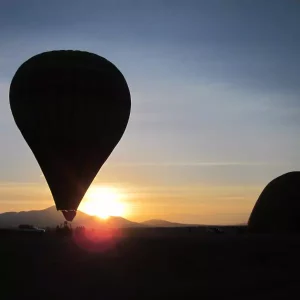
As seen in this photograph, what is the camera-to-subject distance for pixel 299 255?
1389 inches

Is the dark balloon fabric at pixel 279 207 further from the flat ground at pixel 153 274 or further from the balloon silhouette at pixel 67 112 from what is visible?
the balloon silhouette at pixel 67 112

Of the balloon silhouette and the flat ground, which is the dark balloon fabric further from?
the balloon silhouette

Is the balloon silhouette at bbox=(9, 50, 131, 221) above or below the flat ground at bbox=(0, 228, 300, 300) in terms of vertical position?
above

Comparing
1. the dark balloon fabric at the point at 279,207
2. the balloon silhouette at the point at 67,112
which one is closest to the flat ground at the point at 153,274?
the balloon silhouette at the point at 67,112

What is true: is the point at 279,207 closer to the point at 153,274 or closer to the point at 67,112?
the point at 67,112

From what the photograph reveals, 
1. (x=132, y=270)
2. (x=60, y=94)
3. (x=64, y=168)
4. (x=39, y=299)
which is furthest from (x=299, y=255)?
(x=39, y=299)

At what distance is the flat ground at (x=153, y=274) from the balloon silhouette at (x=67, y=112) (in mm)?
4698

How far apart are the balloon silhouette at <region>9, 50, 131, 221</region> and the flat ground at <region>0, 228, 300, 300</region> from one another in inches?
185

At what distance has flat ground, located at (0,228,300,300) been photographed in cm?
2012

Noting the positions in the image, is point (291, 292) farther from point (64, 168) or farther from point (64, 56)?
point (64, 56)

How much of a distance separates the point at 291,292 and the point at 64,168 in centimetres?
1661

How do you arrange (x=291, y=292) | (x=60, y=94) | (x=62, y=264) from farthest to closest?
(x=60, y=94) → (x=62, y=264) → (x=291, y=292)

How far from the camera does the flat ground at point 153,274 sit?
20.1 meters

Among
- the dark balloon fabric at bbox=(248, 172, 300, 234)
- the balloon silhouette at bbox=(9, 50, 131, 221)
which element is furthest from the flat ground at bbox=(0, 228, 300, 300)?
the dark balloon fabric at bbox=(248, 172, 300, 234)
